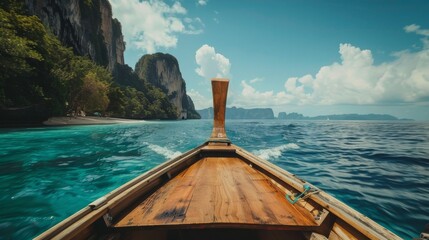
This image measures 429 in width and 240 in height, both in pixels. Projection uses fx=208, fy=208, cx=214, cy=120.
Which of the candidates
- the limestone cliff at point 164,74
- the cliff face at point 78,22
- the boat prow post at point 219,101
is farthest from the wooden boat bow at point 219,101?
the limestone cliff at point 164,74

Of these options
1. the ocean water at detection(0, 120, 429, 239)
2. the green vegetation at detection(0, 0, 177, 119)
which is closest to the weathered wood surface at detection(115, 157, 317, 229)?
the ocean water at detection(0, 120, 429, 239)

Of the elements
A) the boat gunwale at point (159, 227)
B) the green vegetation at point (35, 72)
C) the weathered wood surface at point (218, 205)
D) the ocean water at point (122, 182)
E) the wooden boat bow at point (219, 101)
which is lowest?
the ocean water at point (122, 182)

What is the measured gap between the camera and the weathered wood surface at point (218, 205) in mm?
2031

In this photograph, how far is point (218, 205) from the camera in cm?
242

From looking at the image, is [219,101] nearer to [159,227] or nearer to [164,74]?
[159,227]

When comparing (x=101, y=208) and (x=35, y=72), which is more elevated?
(x=35, y=72)

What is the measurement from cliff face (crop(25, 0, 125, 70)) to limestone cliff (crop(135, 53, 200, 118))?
200 ft

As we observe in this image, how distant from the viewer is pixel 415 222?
13.2 feet

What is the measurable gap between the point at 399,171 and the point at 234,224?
8.36 metres

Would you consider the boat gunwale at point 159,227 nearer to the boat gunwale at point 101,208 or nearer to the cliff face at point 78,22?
the boat gunwale at point 101,208

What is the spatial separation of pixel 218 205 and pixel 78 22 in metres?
65.2

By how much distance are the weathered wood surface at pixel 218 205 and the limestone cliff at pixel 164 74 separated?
459 ft

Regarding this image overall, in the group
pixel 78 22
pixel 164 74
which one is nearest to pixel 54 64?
pixel 78 22

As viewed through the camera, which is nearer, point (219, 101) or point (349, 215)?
point (349, 215)
